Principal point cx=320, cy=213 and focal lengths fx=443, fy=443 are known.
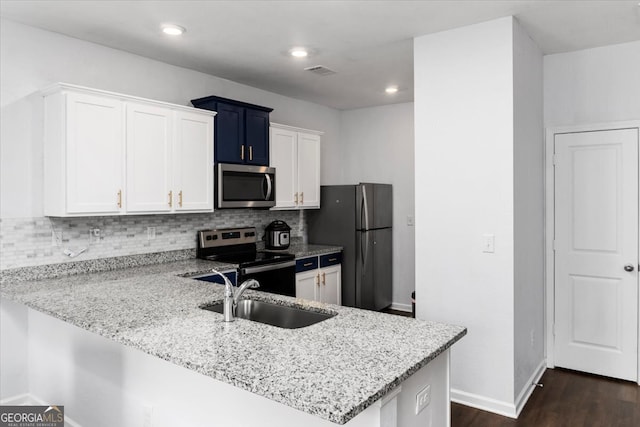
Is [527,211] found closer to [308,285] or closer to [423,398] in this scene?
[423,398]

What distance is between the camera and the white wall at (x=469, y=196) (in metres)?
2.96

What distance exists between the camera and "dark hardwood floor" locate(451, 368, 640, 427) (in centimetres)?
287

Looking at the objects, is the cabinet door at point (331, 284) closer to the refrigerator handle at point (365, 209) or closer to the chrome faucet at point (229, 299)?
the refrigerator handle at point (365, 209)

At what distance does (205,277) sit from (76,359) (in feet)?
3.56

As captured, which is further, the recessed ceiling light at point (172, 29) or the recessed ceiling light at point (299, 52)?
the recessed ceiling light at point (299, 52)

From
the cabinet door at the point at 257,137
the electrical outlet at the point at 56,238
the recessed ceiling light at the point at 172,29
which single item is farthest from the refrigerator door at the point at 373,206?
the electrical outlet at the point at 56,238

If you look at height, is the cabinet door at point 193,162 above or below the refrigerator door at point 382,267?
above

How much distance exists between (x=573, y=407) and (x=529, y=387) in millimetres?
317

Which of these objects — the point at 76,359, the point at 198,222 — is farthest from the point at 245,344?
the point at 198,222

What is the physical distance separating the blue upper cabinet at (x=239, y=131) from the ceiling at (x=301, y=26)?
0.34 metres

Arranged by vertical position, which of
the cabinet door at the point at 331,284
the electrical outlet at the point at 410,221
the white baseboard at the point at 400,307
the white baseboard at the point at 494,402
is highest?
the electrical outlet at the point at 410,221

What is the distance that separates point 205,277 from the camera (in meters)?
3.48

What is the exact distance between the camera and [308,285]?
456 cm

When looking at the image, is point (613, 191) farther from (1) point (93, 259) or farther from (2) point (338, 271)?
(1) point (93, 259)
